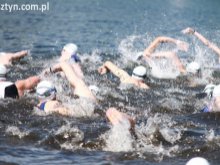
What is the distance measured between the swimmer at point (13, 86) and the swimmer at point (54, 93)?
93cm

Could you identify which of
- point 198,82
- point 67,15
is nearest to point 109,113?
point 198,82

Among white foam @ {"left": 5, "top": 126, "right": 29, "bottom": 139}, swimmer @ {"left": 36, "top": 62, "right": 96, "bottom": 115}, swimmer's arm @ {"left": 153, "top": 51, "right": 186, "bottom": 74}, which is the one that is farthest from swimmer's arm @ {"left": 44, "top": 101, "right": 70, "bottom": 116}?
swimmer's arm @ {"left": 153, "top": 51, "right": 186, "bottom": 74}

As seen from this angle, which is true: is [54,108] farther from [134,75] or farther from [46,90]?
[134,75]

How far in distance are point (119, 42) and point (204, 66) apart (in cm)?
884

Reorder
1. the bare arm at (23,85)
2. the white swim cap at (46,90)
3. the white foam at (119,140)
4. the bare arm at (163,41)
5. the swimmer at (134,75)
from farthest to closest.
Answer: the bare arm at (163,41) < the swimmer at (134,75) < the bare arm at (23,85) < the white swim cap at (46,90) < the white foam at (119,140)

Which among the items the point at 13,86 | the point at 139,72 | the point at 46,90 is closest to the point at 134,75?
the point at 139,72

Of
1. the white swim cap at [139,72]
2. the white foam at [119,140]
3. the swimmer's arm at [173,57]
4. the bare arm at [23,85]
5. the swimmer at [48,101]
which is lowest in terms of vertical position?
the white foam at [119,140]

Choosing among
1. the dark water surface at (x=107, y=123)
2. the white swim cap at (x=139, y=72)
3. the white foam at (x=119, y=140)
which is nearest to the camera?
the white foam at (x=119, y=140)

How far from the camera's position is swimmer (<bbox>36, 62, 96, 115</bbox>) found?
11477 millimetres

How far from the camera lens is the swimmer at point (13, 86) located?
12391 millimetres

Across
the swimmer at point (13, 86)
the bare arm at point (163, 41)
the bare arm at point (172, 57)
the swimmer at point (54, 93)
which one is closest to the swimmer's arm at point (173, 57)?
the bare arm at point (172, 57)

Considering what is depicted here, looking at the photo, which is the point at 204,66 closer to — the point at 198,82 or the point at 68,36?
the point at 198,82

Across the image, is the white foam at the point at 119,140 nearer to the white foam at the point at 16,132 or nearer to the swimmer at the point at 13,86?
the white foam at the point at 16,132

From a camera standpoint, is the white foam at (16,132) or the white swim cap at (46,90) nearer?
the white foam at (16,132)
